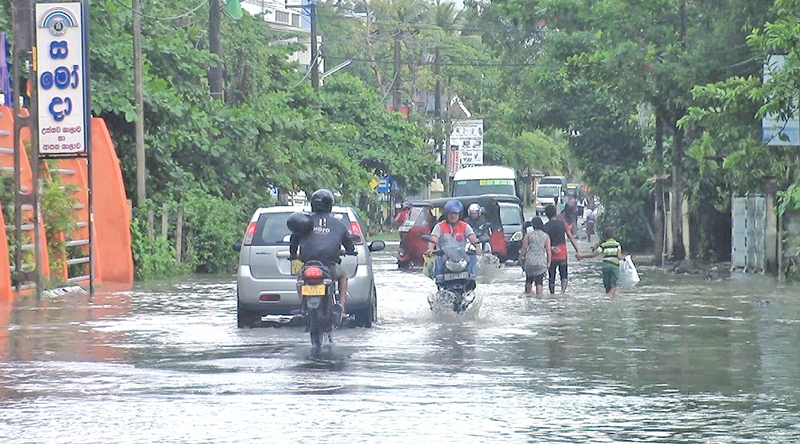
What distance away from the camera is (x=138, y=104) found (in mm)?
32062

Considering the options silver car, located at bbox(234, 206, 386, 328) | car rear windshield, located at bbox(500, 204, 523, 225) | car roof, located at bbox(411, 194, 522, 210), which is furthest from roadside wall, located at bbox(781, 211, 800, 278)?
silver car, located at bbox(234, 206, 386, 328)

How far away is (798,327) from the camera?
18.5 meters

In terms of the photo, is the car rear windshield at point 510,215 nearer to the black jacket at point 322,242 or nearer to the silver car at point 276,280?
the silver car at point 276,280

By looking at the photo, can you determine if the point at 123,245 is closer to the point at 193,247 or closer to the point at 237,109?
the point at 193,247

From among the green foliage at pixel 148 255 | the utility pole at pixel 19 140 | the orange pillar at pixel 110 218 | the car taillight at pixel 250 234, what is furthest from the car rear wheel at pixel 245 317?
the green foliage at pixel 148 255

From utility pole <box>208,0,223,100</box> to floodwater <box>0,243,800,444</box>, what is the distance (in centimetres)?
1601

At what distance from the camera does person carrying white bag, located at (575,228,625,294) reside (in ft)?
81.5

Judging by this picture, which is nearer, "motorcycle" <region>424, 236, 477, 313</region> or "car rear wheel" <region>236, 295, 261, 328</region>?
"car rear wheel" <region>236, 295, 261, 328</region>

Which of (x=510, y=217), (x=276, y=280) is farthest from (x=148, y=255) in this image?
(x=276, y=280)

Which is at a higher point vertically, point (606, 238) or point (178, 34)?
point (178, 34)

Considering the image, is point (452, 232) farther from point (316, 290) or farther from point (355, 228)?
point (316, 290)

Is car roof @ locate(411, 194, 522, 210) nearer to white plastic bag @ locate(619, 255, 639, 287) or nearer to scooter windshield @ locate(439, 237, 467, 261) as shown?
white plastic bag @ locate(619, 255, 639, 287)

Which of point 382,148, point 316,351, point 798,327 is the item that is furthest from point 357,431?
point 382,148

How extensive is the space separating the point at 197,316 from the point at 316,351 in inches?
228
